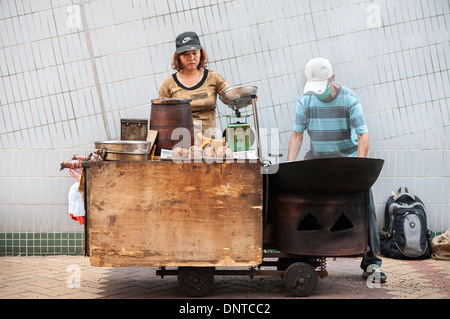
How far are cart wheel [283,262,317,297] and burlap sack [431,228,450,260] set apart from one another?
2.20 meters

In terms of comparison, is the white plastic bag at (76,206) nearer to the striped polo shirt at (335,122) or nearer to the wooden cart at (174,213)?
the wooden cart at (174,213)

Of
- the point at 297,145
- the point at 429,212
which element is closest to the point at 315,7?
the point at 297,145

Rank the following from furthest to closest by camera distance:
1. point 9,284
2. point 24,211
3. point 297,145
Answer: point 24,211 < point 297,145 < point 9,284

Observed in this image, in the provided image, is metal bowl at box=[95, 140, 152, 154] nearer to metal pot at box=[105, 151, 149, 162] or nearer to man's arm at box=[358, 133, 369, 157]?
metal pot at box=[105, 151, 149, 162]

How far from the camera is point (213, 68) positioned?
6.05 meters

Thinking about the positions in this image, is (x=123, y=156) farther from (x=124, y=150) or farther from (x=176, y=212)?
(x=176, y=212)

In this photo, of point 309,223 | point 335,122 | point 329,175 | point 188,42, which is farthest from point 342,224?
point 188,42

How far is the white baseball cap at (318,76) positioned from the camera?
458 cm

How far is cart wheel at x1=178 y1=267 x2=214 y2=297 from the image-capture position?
163 inches

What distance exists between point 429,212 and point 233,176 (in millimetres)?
3073

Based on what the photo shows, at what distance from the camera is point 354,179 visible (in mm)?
4000

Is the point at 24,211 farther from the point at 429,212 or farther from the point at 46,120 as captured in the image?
the point at 429,212

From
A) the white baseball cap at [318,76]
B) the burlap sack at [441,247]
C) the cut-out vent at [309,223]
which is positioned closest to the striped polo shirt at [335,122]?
the white baseball cap at [318,76]

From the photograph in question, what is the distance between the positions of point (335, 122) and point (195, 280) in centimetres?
181
